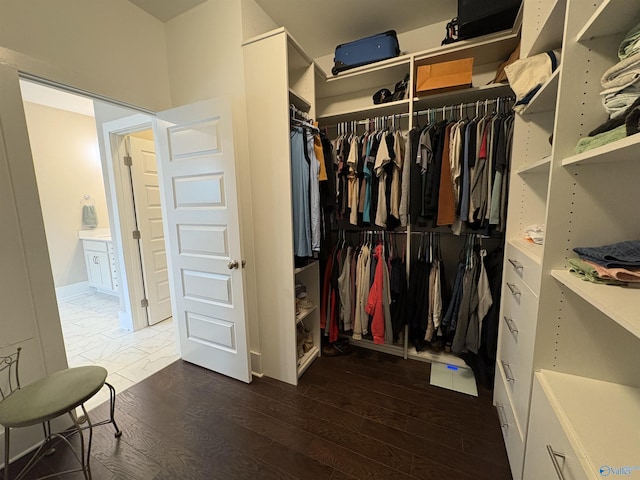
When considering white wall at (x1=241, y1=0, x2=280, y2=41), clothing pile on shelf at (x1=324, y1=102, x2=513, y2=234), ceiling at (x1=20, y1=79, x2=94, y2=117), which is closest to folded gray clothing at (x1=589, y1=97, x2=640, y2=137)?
clothing pile on shelf at (x1=324, y1=102, x2=513, y2=234)

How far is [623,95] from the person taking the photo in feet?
2.32

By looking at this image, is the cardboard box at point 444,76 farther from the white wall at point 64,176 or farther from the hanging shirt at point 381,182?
the white wall at point 64,176

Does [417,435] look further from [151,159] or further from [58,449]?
[151,159]

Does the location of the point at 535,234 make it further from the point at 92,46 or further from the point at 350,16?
the point at 92,46

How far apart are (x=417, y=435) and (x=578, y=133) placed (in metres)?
1.65

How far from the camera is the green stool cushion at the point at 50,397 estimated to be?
3.55 ft

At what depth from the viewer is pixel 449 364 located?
206 centimetres

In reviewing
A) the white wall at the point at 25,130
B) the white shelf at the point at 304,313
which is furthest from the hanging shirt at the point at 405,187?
the white wall at the point at 25,130

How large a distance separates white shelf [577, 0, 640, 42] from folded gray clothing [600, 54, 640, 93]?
0.12m

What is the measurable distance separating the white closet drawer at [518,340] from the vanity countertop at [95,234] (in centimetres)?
465

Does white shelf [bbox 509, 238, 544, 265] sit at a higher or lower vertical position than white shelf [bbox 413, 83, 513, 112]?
lower

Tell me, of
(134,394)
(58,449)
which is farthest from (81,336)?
(58,449)

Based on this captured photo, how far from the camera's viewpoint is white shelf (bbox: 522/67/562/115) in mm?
980

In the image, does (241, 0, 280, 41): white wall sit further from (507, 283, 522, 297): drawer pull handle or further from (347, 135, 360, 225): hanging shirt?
(507, 283, 522, 297): drawer pull handle
